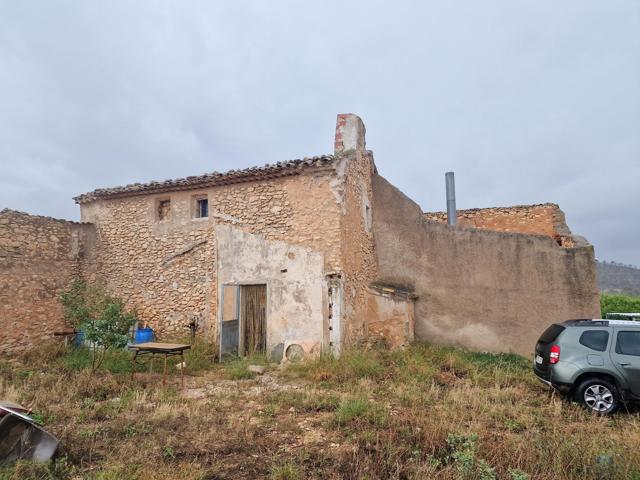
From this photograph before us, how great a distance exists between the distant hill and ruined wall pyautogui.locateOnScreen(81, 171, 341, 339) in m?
58.5

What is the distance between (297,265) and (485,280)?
17.9 ft

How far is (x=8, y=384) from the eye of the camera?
7922mm

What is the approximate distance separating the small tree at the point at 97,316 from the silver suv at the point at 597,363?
29.4 ft

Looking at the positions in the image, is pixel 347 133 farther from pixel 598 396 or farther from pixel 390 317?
pixel 598 396

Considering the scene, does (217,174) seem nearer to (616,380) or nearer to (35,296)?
(35,296)

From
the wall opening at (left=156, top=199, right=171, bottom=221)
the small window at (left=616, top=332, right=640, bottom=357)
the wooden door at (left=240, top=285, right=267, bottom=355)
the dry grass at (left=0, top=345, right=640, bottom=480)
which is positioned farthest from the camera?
the wall opening at (left=156, top=199, right=171, bottom=221)

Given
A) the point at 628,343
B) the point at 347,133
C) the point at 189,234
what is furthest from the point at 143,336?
the point at 628,343

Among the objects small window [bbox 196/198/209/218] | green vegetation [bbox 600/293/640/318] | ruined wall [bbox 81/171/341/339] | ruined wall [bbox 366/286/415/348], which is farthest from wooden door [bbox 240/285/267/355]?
green vegetation [bbox 600/293/640/318]

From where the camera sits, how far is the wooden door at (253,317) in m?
10.9

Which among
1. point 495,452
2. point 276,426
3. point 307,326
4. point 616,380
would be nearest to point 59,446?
point 276,426

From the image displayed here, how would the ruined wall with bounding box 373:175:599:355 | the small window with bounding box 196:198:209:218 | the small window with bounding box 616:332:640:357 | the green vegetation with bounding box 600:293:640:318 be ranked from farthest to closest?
the green vegetation with bounding box 600:293:640:318 → the small window with bounding box 196:198:209:218 → the ruined wall with bounding box 373:175:599:355 → the small window with bounding box 616:332:640:357

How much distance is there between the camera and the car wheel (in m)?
6.50

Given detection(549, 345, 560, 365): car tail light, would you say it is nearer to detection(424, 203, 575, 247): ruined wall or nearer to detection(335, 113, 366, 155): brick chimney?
detection(335, 113, 366, 155): brick chimney

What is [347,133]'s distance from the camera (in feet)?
38.7
